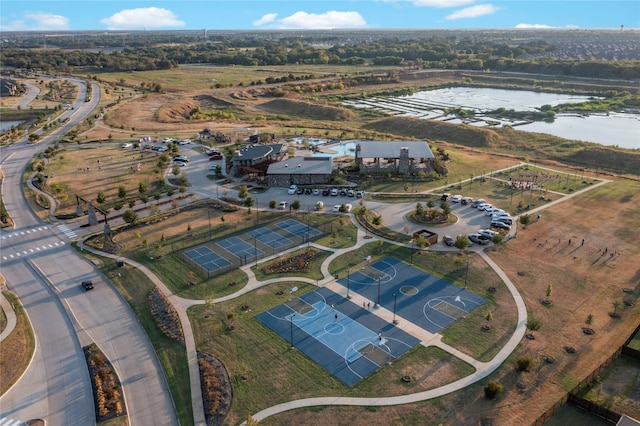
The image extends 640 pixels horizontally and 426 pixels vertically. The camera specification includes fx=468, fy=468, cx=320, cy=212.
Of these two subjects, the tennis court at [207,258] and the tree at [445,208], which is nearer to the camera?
the tennis court at [207,258]

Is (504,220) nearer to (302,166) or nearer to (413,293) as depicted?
(413,293)

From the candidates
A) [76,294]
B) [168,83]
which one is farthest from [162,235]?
[168,83]

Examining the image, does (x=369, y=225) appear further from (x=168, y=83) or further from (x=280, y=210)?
(x=168, y=83)

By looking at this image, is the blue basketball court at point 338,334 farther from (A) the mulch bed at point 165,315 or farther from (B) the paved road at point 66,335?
(B) the paved road at point 66,335

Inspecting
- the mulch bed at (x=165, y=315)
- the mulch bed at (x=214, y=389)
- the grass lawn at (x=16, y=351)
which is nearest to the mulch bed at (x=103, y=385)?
the grass lawn at (x=16, y=351)

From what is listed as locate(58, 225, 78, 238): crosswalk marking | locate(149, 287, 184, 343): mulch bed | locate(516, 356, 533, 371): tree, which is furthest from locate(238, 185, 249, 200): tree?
locate(516, 356, 533, 371): tree

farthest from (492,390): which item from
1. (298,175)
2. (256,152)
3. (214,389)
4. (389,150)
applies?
(256,152)

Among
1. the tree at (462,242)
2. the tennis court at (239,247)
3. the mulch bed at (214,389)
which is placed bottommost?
the mulch bed at (214,389)

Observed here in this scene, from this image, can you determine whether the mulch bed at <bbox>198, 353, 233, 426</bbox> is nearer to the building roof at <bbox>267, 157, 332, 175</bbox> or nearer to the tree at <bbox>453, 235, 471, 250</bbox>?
the tree at <bbox>453, 235, 471, 250</bbox>
